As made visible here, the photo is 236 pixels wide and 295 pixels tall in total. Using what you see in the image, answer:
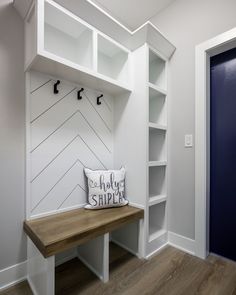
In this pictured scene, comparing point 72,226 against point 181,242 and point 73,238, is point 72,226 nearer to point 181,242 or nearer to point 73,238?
point 73,238

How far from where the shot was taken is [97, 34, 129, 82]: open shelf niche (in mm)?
1736


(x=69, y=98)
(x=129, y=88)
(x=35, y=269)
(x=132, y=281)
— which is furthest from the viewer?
(x=129, y=88)

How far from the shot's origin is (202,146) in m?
1.63

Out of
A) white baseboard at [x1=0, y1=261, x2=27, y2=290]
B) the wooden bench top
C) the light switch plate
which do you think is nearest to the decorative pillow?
the wooden bench top

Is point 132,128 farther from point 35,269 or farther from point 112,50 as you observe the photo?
point 35,269

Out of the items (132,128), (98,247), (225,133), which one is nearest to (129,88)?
(132,128)

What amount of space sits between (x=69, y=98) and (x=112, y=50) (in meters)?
0.69

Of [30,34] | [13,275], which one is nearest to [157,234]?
A: [13,275]

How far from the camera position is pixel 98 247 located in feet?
4.58

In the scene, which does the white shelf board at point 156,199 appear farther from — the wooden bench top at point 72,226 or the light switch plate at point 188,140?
the light switch plate at point 188,140

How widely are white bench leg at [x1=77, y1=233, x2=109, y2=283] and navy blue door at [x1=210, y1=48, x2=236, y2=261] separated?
1036 mm

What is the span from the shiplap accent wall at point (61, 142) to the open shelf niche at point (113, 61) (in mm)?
265

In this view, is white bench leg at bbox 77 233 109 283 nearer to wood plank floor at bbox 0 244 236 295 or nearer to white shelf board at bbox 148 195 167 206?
wood plank floor at bbox 0 244 236 295

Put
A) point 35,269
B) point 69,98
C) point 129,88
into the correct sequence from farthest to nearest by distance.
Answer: point 129,88 < point 69,98 < point 35,269
